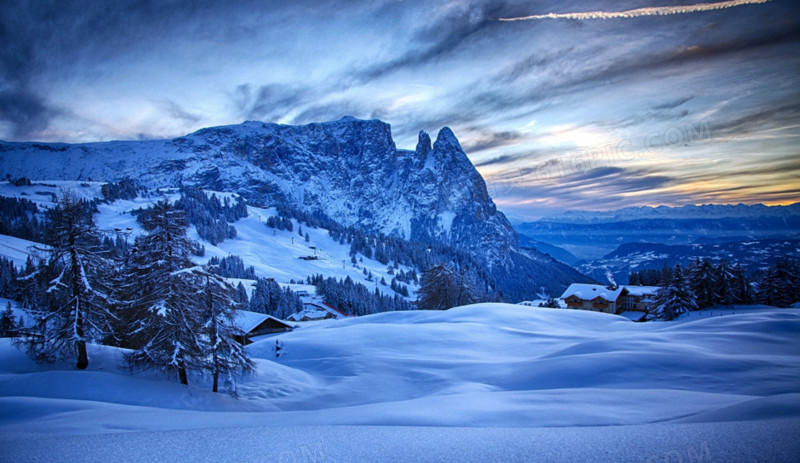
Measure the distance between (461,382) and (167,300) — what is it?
11936 mm

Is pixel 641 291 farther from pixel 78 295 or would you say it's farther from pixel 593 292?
pixel 78 295


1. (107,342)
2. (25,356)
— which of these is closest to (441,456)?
(25,356)

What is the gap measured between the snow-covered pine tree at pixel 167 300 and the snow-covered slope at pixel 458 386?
1.11m

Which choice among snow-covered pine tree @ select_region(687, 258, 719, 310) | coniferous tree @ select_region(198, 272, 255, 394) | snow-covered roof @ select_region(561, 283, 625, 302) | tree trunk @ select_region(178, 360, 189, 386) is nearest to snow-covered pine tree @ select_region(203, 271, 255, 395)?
coniferous tree @ select_region(198, 272, 255, 394)

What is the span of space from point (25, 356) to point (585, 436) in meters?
21.4

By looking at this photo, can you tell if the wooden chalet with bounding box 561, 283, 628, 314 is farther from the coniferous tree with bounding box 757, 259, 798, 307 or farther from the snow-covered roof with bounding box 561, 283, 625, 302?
the coniferous tree with bounding box 757, 259, 798, 307

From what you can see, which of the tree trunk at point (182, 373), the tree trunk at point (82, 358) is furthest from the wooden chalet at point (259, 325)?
the tree trunk at point (182, 373)

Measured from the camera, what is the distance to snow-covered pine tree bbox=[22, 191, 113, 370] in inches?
538

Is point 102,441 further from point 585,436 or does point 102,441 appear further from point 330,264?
point 330,264

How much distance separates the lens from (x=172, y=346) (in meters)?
13.1

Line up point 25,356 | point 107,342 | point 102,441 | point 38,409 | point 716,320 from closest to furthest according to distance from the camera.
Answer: point 102,441 → point 38,409 → point 25,356 → point 716,320 → point 107,342

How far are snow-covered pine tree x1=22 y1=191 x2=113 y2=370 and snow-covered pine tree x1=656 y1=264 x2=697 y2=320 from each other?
49.5 metres

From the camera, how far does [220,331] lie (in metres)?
13.9

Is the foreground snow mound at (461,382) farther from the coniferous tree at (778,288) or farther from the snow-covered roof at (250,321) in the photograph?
the coniferous tree at (778,288)
